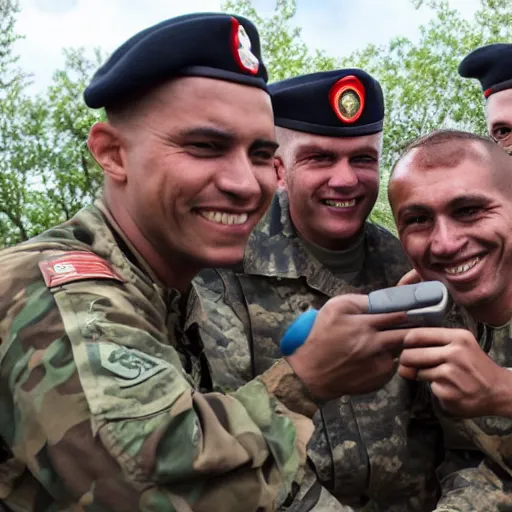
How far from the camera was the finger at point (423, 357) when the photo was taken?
226 cm

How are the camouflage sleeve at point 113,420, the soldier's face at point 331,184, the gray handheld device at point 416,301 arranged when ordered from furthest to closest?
the soldier's face at point 331,184 < the gray handheld device at point 416,301 < the camouflage sleeve at point 113,420

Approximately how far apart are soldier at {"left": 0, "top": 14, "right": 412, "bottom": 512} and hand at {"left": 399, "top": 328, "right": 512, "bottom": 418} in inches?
6.6

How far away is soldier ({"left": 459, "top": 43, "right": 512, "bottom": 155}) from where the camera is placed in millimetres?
4535

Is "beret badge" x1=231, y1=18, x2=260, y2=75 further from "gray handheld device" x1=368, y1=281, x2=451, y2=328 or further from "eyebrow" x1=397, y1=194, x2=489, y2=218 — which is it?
"eyebrow" x1=397, y1=194, x2=489, y2=218

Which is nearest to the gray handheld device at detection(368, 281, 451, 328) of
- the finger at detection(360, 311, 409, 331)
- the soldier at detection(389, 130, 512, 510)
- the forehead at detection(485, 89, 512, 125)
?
the finger at detection(360, 311, 409, 331)

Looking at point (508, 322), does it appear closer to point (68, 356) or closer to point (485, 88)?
point (68, 356)

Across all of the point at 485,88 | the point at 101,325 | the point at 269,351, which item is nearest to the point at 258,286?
the point at 269,351

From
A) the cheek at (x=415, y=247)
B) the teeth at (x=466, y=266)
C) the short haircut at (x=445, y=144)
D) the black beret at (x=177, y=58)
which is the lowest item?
the teeth at (x=466, y=266)

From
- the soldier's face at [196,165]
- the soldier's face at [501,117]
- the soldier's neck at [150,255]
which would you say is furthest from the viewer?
the soldier's face at [501,117]

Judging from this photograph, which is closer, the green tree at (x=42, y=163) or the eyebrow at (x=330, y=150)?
the eyebrow at (x=330, y=150)

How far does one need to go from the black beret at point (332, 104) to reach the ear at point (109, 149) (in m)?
1.37

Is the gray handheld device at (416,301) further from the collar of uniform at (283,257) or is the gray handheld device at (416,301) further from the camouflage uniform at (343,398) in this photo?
the collar of uniform at (283,257)

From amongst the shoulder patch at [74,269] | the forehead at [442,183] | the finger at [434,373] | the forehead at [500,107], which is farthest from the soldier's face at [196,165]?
the forehead at [500,107]

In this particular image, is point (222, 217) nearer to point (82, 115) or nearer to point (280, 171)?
point (280, 171)
